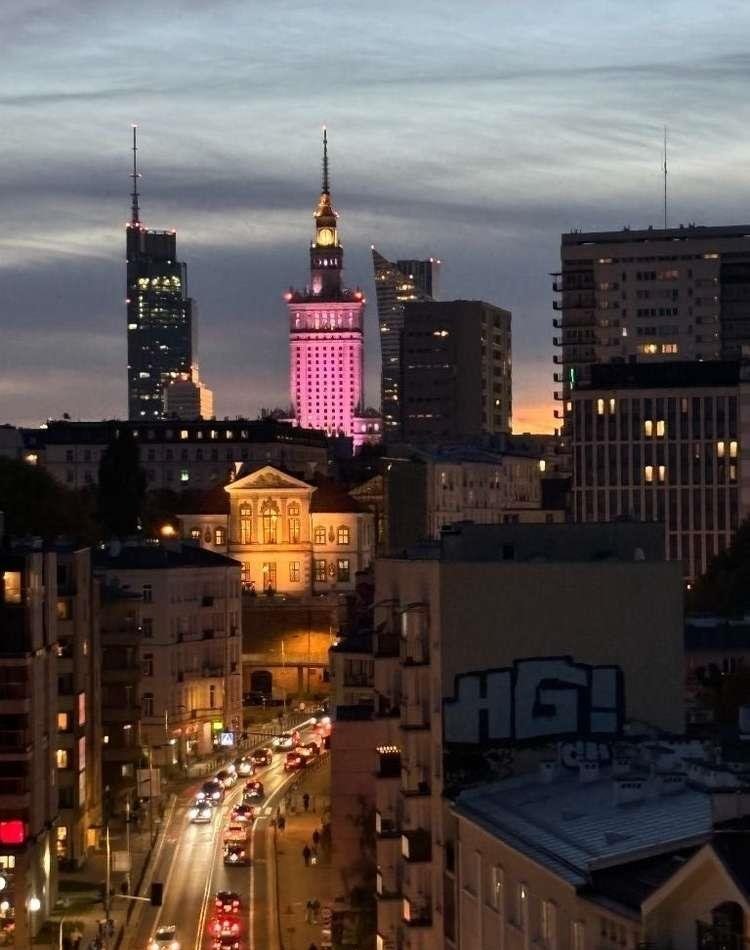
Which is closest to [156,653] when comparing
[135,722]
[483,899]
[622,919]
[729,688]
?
[135,722]

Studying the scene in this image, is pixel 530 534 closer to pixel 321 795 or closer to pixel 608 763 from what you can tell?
pixel 608 763

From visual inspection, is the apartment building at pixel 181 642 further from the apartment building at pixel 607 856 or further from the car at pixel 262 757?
the apartment building at pixel 607 856

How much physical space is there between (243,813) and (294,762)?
19.1m

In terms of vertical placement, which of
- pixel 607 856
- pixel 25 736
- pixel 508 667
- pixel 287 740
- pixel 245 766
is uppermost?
pixel 508 667

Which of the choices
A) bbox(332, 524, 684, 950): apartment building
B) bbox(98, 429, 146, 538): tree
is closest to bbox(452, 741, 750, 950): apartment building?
bbox(332, 524, 684, 950): apartment building

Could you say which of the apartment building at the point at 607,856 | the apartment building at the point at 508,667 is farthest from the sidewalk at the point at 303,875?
the apartment building at the point at 607,856

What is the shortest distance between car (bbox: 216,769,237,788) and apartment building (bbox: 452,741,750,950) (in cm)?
6286

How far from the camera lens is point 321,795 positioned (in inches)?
4540

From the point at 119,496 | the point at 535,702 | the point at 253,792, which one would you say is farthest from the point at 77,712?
the point at 119,496

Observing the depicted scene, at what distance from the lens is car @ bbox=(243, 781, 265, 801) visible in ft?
382

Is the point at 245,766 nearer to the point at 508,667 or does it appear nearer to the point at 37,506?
the point at 37,506

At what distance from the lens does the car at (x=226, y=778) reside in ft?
403

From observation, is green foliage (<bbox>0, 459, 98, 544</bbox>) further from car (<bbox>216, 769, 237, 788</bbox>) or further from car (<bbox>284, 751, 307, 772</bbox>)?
car (<bbox>216, 769, 237, 788</bbox>)

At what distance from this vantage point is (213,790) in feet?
386
